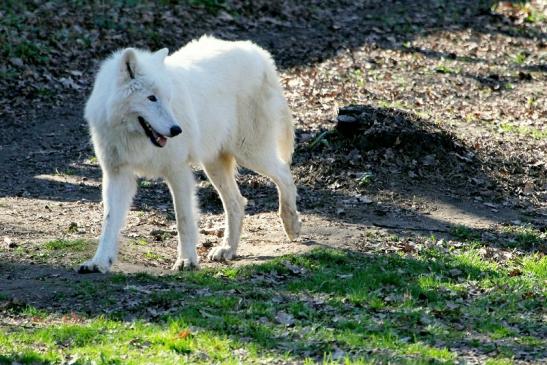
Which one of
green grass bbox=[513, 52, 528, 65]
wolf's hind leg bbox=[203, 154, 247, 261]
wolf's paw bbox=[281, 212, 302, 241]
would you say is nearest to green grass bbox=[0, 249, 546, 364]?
wolf's paw bbox=[281, 212, 302, 241]

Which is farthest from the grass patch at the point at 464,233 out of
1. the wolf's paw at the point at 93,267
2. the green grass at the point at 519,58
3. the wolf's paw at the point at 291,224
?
the green grass at the point at 519,58

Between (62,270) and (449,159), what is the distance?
4.96 meters

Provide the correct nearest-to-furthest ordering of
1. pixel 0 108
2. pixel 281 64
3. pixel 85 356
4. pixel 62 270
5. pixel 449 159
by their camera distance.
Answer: pixel 85 356 → pixel 62 270 → pixel 449 159 → pixel 0 108 → pixel 281 64

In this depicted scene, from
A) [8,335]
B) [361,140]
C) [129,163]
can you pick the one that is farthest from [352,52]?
[8,335]

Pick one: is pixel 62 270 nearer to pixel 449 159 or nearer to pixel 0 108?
pixel 449 159

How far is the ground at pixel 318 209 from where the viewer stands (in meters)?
6.17

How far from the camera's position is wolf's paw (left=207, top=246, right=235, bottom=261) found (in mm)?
8531

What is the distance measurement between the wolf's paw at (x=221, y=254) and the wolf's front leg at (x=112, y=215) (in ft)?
3.55

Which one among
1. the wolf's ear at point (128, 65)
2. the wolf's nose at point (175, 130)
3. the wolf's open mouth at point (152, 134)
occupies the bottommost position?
the wolf's open mouth at point (152, 134)

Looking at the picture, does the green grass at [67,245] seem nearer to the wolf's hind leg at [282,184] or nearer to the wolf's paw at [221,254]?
the wolf's paw at [221,254]

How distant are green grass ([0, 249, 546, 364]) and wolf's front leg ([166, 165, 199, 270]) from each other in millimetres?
219

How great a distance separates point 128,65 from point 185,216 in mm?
1392

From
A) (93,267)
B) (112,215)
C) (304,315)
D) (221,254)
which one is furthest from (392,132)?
(304,315)

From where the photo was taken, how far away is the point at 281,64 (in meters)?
15.9
